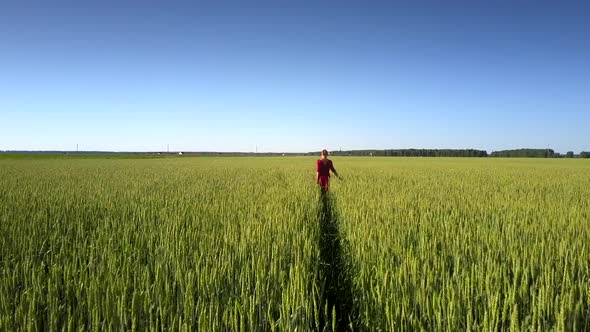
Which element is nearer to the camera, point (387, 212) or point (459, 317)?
point (459, 317)

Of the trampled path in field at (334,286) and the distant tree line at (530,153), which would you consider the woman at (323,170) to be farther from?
the distant tree line at (530,153)

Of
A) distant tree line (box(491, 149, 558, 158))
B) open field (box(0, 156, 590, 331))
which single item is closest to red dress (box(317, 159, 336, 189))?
open field (box(0, 156, 590, 331))

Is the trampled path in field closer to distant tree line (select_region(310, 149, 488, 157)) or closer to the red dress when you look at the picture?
the red dress

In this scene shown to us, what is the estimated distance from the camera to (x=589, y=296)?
2762 millimetres

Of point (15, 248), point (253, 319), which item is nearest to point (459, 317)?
point (253, 319)

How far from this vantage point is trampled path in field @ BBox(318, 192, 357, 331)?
302 centimetres

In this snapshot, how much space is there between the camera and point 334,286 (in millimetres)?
3883

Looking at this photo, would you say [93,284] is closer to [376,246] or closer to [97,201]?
[376,246]

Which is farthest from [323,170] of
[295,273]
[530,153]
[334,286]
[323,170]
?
[530,153]

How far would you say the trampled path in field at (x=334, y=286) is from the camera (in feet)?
9.90

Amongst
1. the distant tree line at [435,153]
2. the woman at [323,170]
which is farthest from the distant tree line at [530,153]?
the woman at [323,170]

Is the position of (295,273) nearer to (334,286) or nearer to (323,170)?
(334,286)

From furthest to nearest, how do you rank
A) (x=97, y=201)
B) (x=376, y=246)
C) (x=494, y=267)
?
1. (x=97, y=201)
2. (x=376, y=246)
3. (x=494, y=267)

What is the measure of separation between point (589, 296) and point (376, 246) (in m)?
1.81
